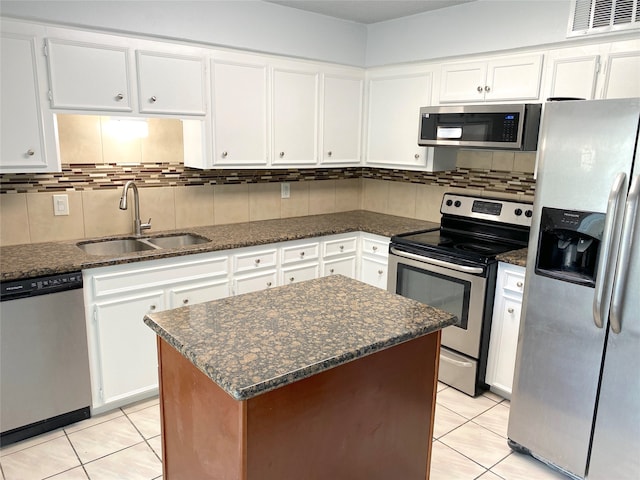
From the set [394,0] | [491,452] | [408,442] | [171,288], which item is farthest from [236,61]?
[491,452]

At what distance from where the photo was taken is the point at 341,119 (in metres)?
3.75

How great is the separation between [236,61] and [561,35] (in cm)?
197

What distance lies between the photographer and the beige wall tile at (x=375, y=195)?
4.23 m

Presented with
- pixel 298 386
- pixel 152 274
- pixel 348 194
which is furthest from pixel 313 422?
pixel 348 194

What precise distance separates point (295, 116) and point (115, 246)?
156cm

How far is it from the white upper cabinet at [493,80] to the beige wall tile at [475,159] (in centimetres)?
46

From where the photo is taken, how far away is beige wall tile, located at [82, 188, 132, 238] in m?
2.96

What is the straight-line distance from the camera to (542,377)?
2.29m

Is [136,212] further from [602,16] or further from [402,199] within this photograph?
[602,16]

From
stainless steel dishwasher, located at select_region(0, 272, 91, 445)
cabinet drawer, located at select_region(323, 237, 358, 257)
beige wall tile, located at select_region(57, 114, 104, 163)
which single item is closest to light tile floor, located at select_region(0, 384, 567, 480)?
stainless steel dishwasher, located at select_region(0, 272, 91, 445)

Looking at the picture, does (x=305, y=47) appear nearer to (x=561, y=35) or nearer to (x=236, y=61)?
(x=236, y=61)

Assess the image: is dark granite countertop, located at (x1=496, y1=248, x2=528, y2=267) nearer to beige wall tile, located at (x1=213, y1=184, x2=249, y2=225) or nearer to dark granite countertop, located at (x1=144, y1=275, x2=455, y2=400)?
dark granite countertop, located at (x1=144, y1=275, x2=455, y2=400)

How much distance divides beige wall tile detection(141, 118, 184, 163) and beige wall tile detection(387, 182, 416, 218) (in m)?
1.83

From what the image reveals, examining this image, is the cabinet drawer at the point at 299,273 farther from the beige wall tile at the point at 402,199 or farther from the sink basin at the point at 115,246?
the beige wall tile at the point at 402,199
